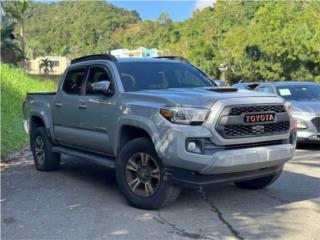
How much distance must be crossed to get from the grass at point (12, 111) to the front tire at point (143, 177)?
5.68m

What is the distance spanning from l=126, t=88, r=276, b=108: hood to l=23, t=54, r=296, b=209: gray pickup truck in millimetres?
12

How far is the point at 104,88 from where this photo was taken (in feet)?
23.1

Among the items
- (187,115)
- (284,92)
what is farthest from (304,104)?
(187,115)

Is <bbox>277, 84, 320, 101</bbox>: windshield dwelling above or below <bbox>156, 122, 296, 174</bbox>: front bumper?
above

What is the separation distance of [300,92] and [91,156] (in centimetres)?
692

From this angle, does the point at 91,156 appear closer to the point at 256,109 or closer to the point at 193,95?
the point at 193,95

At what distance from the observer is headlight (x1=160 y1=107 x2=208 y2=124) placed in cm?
589

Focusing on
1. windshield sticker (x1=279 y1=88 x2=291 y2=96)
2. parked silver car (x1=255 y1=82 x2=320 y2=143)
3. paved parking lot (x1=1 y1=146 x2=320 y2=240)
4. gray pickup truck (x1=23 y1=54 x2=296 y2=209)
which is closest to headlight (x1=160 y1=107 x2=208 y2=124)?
gray pickup truck (x1=23 y1=54 x2=296 y2=209)

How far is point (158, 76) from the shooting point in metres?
7.46

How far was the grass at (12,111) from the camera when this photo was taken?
12.9 m

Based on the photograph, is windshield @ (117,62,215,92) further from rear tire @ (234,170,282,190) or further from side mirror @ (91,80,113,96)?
rear tire @ (234,170,282,190)

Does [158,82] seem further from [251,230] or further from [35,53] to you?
[35,53]

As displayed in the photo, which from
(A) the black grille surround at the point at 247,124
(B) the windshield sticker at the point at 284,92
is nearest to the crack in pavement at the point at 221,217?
(A) the black grille surround at the point at 247,124

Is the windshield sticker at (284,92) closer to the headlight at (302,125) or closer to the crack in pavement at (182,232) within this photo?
the headlight at (302,125)
